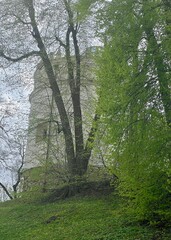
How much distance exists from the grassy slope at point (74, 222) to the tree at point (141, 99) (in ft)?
2.57

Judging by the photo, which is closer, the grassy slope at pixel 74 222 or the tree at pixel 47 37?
the grassy slope at pixel 74 222

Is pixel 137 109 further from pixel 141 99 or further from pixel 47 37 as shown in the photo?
pixel 47 37

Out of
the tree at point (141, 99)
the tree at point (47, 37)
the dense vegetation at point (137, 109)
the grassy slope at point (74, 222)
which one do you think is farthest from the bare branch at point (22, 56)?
the tree at point (141, 99)

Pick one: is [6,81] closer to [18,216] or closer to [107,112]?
[18,216]

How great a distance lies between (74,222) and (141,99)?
16.6ft

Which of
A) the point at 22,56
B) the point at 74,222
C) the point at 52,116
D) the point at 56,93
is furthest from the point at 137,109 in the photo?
the point at 22,56

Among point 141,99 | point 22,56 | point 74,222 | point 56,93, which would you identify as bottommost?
point 74,222

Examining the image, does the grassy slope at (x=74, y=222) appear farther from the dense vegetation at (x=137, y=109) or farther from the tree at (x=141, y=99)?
the tree at (x=141, y=99)

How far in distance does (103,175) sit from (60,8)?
772 cm

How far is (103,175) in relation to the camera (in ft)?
48.6

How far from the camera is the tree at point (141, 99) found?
25.5 ft

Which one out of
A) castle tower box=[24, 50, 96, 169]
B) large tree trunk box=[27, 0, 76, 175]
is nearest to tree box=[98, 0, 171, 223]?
castle tower box=[24, 50, 96, 169]

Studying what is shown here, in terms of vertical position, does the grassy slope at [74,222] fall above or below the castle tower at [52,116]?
below

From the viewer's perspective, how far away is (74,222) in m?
11.0
